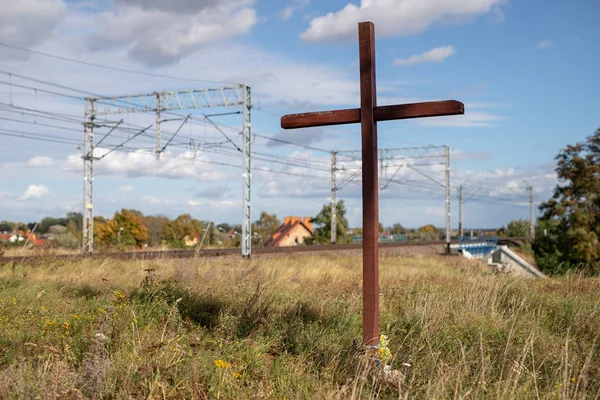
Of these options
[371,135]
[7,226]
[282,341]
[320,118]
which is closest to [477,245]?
[320,118]

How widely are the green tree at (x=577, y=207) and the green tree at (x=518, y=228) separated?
45.6m

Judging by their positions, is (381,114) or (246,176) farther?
(246,176)

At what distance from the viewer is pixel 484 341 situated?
7082 mm

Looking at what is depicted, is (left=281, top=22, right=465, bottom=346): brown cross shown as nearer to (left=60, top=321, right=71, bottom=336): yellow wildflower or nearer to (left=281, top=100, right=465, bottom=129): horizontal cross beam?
(left=281, top=100, right=465, bottom=129): horizontal cross beam

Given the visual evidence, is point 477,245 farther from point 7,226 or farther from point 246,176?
point 7,226

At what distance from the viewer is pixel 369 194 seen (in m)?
6.41

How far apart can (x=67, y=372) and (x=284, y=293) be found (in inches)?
185

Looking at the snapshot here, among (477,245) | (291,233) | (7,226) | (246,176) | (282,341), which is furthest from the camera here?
(7,226)

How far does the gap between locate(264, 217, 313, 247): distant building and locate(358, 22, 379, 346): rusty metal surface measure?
83.4m

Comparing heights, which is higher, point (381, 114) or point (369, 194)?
point (381, 114)

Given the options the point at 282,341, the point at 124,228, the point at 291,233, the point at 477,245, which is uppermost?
the point at 124,228

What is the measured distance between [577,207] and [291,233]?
47926mm

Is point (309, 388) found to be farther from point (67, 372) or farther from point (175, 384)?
point (67, 372)

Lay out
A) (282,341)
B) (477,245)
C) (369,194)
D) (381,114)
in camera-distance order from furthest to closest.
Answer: (477,245) < (282,341) < (381,114) < (369,194)
